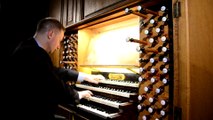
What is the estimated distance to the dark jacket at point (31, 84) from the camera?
201 cm

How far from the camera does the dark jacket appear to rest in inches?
79.0

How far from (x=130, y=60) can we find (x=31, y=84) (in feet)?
4.20

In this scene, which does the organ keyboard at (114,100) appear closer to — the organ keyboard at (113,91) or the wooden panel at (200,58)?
the organ keyboard at (113,91)

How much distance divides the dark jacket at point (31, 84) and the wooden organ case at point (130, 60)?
65 centimetres

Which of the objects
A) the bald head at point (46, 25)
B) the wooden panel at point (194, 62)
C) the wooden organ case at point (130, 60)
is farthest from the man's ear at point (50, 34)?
the wooden panel at point (194, 62)

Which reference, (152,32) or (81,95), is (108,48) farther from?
(152,32)

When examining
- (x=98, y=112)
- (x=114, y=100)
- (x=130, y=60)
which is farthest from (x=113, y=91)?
(x=130, y=60)

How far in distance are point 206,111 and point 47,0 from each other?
4347mm

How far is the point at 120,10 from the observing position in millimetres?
2346

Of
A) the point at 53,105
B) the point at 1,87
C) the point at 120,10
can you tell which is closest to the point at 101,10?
the point at 120,10

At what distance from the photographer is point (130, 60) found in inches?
103

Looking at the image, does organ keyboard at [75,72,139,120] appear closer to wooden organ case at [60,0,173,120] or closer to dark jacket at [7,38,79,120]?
wooden organ case at [60,0,173,120]

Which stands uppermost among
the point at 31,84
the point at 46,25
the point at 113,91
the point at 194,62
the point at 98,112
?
the point at 46,25

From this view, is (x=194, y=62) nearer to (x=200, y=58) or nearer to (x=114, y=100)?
(x=200, y=58)
